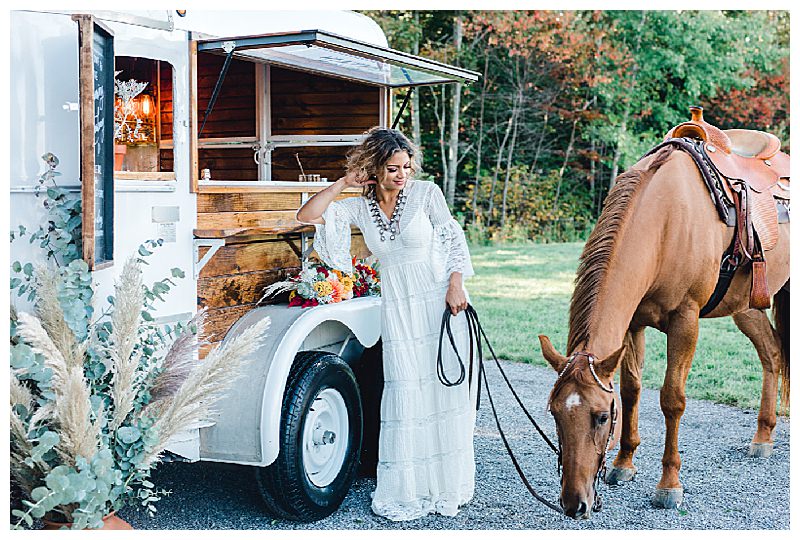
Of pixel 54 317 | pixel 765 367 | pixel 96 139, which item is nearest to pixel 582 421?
pixel 54 317

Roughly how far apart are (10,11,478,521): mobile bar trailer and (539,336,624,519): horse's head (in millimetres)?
1142

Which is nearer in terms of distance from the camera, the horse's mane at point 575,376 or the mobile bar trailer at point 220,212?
the mobile bar trailer at point 220,212

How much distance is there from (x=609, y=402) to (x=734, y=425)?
302cm

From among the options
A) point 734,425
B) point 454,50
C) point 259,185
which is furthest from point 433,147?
point 259,185

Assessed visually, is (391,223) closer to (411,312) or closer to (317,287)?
(411,312)

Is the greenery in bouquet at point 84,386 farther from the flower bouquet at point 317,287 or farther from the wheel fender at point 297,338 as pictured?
the flower bouquet at point 317,287

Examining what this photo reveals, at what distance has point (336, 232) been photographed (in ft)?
13.3

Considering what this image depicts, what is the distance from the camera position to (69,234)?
3250 mm

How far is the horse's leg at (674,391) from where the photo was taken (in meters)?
4.35

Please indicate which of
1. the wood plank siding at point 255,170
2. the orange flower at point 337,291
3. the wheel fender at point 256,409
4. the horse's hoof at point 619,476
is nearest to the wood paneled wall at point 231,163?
the wood plank siding at point 255,170

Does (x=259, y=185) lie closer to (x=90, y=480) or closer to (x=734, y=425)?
(x=90, y=480)

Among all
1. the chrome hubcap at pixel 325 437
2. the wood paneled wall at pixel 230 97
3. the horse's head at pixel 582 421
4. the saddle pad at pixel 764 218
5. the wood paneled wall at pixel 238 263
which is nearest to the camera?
the horse's head at pixel 582 421

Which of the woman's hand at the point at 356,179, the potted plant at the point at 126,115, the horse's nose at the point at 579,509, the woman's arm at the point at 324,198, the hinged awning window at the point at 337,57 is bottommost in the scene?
the horse's nose at the point at 579,509

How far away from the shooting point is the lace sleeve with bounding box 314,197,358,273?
13.3 ft
